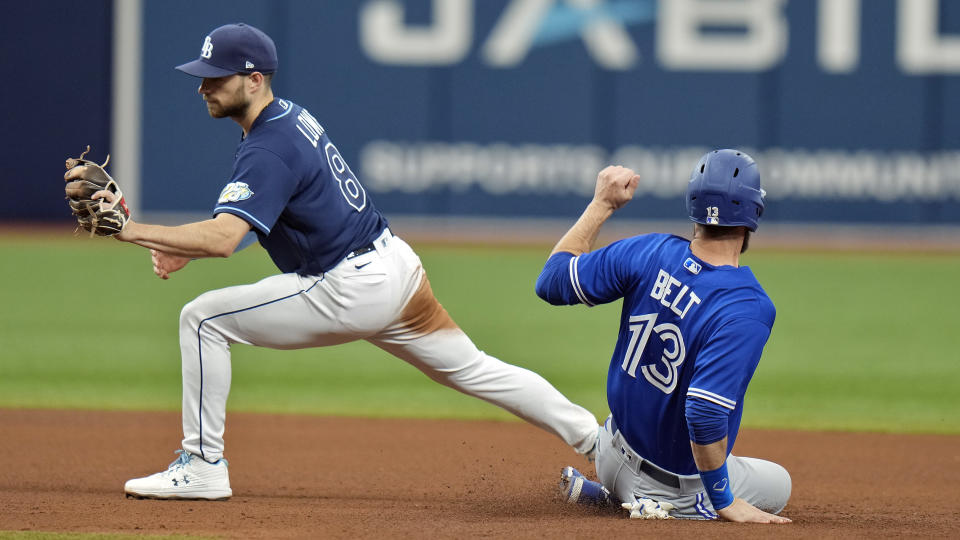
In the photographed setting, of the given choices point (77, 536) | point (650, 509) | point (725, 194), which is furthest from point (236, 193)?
point (650, 509)

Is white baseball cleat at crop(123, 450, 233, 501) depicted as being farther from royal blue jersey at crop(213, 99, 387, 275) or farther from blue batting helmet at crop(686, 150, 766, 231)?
blue batting helmet at crop(686, 150, 766, 231)

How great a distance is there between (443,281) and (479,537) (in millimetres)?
9242

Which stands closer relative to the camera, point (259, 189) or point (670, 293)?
point (670, 293)

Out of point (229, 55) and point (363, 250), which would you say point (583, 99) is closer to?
point (363, 250)

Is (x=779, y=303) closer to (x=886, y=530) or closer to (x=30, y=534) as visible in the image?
(x=886, y=530)

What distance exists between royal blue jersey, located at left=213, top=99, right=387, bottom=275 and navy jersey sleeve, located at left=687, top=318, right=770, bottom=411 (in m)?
1.49

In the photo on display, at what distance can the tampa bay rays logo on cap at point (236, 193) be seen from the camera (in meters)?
4.42

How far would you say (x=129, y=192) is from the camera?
17.7m

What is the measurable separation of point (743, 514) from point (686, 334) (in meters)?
0.63

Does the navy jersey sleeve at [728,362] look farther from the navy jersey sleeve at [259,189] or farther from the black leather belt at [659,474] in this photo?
the navy jersey sleeve at [259,189]

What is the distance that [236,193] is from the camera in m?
4.44

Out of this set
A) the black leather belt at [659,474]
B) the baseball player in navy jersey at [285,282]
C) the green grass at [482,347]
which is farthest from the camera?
the green grass at [482,347]

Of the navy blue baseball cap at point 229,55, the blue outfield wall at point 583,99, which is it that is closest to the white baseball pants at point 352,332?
the navy blue baseball cap at point 229,55

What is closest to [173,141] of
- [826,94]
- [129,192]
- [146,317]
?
[129,192]
